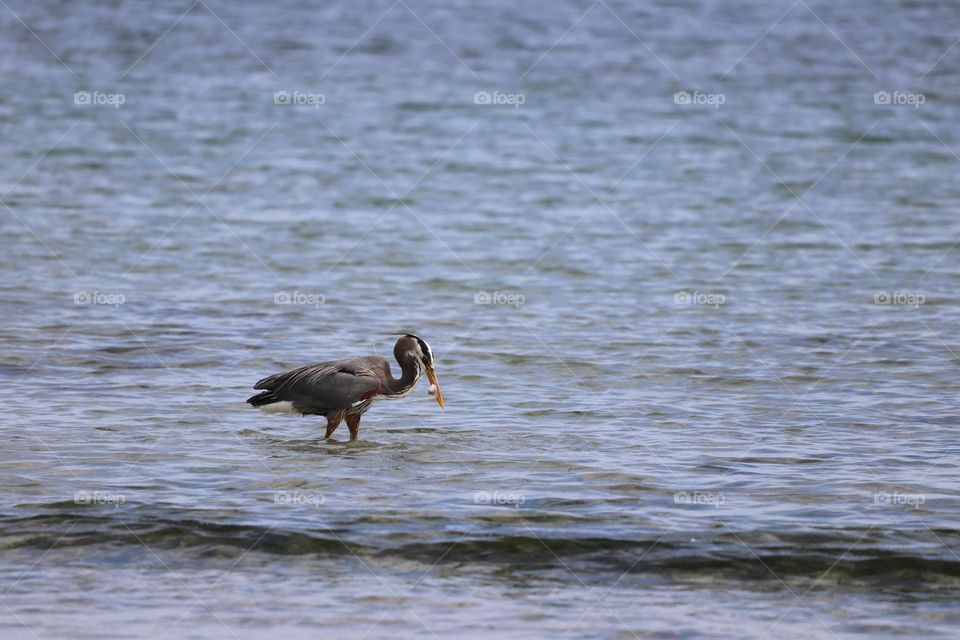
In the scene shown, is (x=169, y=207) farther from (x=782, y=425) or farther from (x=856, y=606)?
(x=856, y=606)

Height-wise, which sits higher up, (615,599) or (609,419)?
(609,419)

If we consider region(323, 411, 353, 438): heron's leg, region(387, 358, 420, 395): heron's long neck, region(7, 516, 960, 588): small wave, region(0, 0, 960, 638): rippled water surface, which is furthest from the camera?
region(387, 358, 420, 395): heron's long neck

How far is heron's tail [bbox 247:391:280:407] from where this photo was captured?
1234cm

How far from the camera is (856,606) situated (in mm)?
8719

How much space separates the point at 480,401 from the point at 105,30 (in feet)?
96.3

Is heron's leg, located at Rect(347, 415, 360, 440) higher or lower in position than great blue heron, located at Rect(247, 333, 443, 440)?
lower

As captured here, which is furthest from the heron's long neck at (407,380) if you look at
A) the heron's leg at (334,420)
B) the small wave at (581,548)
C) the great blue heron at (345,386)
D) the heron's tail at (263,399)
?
the small wave at (581,548)

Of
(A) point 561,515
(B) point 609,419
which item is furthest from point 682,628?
(B) point 609,419

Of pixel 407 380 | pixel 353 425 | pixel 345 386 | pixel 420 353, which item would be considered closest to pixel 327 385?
pixel 345 386

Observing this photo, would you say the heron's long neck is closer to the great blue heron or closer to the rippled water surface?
the great blue heron

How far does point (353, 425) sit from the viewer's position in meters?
12.4

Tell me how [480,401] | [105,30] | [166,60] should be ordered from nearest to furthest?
[480,401] < [166,60] < [105,30]

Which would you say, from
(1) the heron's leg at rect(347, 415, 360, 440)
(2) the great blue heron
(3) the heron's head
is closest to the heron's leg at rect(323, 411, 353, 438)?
(2) the great blue heron

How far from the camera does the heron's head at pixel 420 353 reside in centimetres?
1240
